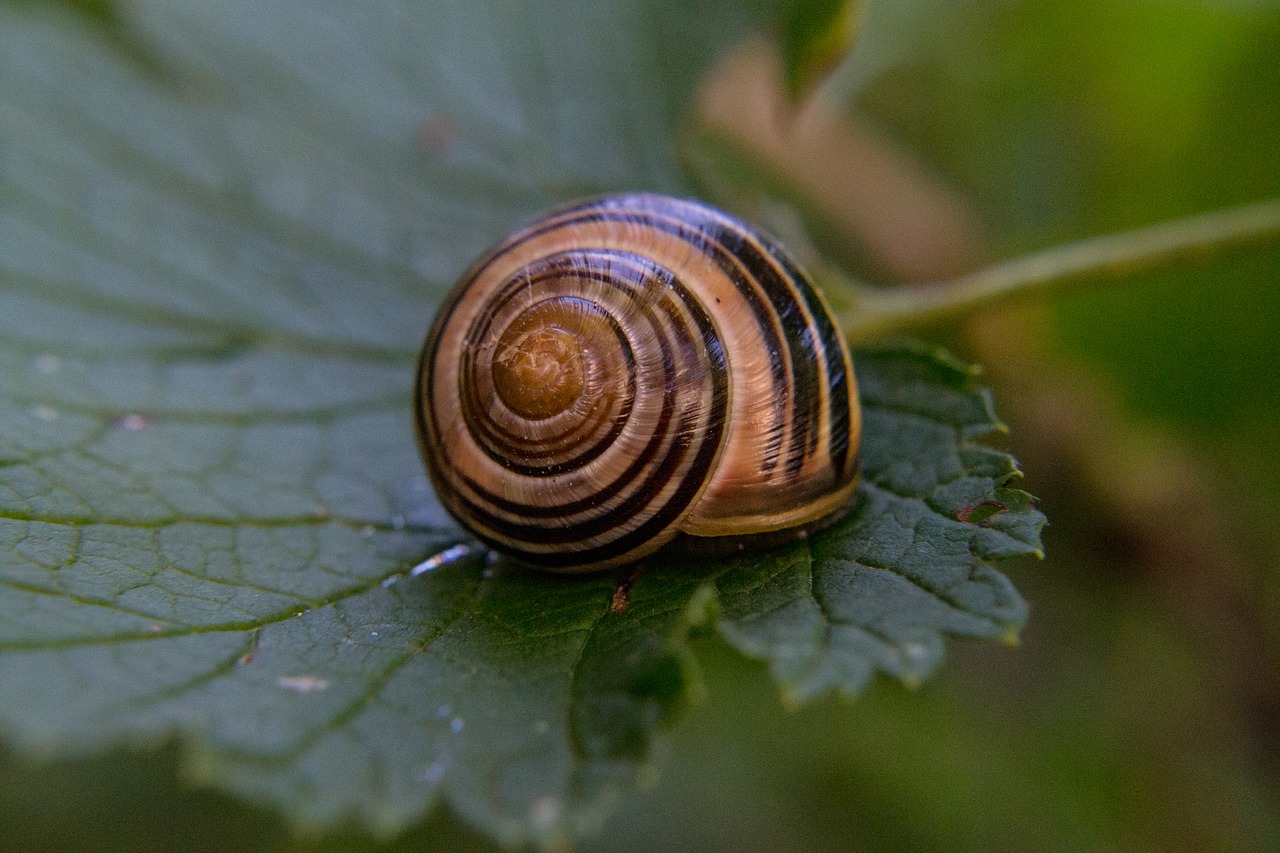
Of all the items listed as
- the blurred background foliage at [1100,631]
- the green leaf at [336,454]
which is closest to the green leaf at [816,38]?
the green leaf at [336,454]

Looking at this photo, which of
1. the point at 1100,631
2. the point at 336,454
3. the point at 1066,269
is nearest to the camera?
the point at 336,454

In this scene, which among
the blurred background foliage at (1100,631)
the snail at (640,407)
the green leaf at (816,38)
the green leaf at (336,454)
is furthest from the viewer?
the blurred background foliage at (1100,631)

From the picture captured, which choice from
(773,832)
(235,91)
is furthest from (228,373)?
(773,832)

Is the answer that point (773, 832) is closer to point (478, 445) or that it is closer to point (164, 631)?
point (478, 445)

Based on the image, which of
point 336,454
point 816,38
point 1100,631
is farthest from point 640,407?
point 1100,631

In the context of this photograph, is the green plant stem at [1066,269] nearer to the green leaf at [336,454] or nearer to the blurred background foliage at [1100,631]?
the blurred background foliage at [1100,631]

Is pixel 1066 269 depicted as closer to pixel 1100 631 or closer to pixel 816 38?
pixel 816 38
